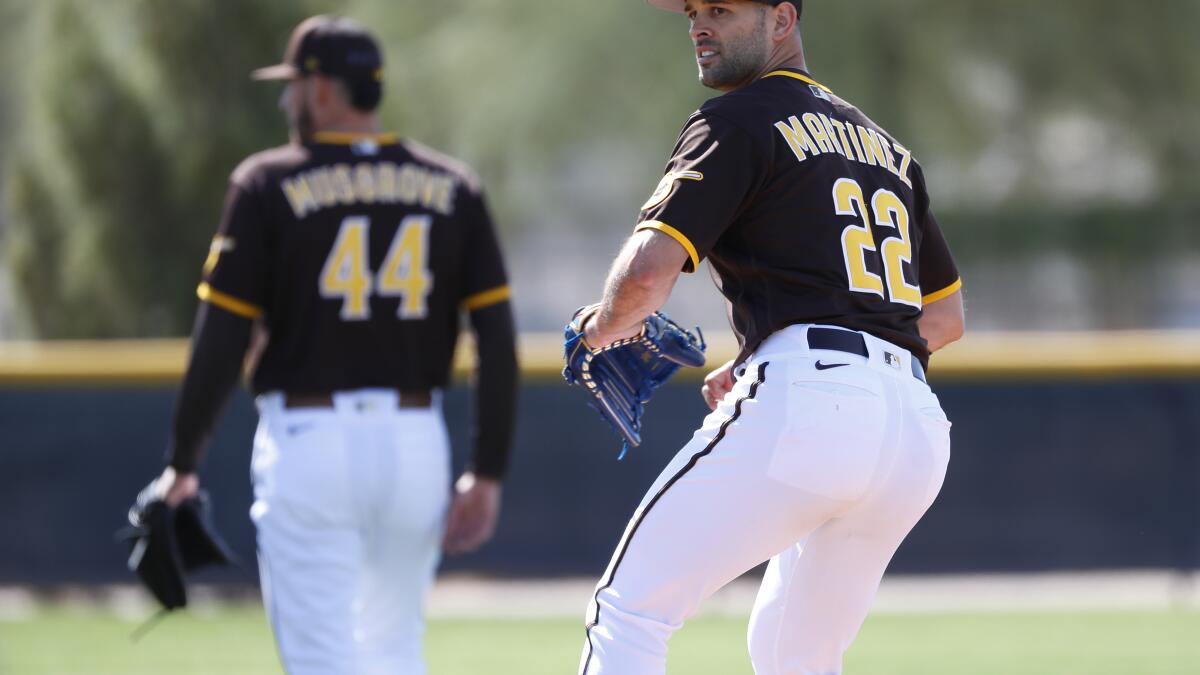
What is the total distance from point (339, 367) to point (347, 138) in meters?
0.61

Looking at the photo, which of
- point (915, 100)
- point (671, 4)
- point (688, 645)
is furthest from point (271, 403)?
point (915, 100)

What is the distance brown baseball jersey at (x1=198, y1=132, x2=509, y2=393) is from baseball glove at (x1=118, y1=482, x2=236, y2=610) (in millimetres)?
409

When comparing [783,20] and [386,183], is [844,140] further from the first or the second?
[386,183]

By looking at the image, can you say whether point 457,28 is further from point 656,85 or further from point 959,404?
point 959,404

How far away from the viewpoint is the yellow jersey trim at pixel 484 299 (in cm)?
442

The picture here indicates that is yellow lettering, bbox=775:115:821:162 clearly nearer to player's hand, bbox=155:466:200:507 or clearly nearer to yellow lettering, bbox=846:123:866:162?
yellow lettering, bbox=846:123:866:162

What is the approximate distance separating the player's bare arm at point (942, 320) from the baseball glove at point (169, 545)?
6.24 feet

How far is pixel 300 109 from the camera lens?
14.6 ft

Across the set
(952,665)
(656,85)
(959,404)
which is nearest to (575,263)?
(656,85)

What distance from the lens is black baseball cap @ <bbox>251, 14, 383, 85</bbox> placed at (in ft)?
14.4

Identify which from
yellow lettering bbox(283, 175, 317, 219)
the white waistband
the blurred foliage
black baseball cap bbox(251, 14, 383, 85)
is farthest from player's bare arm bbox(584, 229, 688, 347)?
the blurred foliage

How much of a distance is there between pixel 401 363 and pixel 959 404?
561 cm

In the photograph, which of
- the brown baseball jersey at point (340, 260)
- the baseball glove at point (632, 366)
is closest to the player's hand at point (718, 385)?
the baseball glove at point (632, 366)

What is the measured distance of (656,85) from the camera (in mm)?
22719
